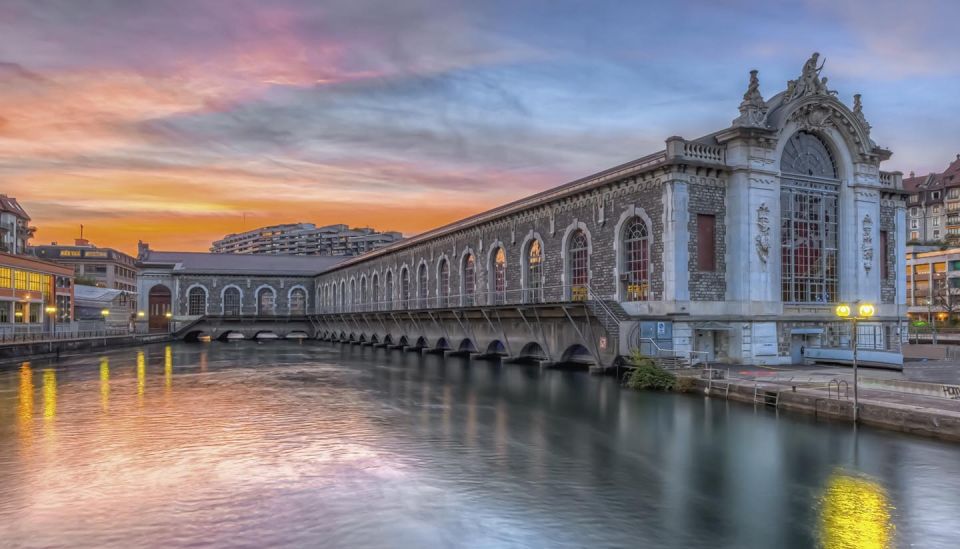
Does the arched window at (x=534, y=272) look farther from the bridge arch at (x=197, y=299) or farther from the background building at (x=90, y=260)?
the background building at (x=90, y=260)

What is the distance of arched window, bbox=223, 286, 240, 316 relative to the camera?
95.1 metres

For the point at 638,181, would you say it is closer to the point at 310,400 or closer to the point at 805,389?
the point at 805,389

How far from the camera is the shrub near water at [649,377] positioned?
2627 cm

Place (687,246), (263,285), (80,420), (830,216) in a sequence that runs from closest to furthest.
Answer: (80,420), (687,246), (830,216), (263,285)

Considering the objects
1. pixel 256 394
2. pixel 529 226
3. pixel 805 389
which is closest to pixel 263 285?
pixel 529 226

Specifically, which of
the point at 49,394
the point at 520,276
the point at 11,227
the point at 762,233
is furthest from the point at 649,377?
the point at 11,227

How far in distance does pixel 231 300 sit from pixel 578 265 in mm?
68782

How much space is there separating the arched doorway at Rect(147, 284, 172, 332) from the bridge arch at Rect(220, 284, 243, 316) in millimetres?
8806

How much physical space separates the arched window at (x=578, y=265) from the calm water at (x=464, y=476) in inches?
537

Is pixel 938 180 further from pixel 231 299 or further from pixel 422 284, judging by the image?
pixel 231 299

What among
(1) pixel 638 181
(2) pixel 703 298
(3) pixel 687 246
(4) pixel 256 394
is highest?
(1) pixel 638 181

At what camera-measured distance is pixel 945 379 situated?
24953mm

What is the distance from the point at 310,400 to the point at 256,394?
3502 millimetres

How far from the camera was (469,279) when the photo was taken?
53.0 m
